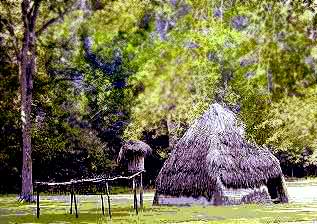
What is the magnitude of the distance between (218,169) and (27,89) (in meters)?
11.5

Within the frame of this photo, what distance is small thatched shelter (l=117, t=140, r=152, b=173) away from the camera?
4458 cm

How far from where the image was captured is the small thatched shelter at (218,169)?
84.9ft

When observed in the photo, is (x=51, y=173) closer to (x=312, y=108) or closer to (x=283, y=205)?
(x=283, y=205)

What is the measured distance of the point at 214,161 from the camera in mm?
25984

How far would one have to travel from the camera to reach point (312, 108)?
12.7 m

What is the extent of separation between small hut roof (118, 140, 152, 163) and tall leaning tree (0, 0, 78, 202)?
10051mm

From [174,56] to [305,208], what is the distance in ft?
30.9

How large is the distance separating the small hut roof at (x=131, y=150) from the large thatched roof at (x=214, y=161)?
16948mm

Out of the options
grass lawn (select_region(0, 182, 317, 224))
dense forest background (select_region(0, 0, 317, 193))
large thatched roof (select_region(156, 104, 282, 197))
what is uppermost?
dense forest background (select_region(0, 0, 317, 193))

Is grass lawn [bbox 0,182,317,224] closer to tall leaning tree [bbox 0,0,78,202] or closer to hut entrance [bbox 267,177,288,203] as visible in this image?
hut entrance [bbox 267,177,288,203]

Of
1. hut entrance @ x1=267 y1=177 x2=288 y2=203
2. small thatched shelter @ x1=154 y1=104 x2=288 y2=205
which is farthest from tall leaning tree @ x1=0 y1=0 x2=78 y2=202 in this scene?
hut entrance @ x1=267 y1=177 x2=288 y2=203

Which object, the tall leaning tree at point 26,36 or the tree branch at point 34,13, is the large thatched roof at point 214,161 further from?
the tree branch at point 34,13

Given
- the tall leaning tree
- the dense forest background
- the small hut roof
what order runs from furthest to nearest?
1. the small hut roof
2. the dense forest background
3. the tall leaning tree

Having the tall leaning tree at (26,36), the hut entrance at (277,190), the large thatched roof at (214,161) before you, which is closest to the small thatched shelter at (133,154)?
the tall leaning tree at (26,36)
